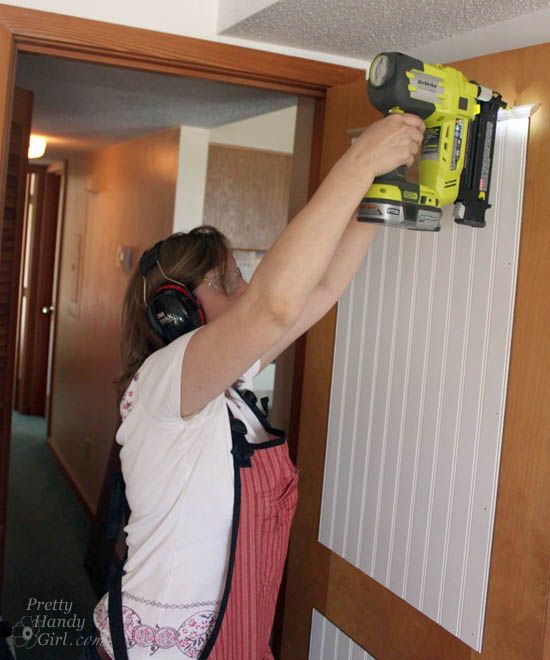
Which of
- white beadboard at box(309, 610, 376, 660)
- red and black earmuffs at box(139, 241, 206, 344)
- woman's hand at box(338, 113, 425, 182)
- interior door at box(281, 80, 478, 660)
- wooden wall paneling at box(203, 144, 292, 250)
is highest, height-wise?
wooden wall paneling at box(203, 144, 292, 250)

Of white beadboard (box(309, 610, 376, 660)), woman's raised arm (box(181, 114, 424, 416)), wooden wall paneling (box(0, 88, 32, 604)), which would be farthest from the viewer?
wooden wall paneling (box(0, 88, 32, 604))

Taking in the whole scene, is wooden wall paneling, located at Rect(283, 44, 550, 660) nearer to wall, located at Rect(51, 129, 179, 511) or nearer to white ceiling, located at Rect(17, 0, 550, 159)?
white ceiling, located at Rect(17, 0, 550, 159)

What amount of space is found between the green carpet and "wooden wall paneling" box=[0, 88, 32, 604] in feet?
3.25

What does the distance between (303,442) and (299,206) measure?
718 millimetres

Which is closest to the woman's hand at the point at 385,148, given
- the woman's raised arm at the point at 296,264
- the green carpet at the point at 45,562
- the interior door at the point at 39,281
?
the woman's raised arm at the point at 296,264

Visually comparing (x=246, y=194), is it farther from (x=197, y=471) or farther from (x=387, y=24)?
(x=197, y=471)

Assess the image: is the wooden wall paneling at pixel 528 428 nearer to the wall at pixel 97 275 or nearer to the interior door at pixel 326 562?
the interior door at pixel 326 562

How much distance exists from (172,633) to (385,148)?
0.96m

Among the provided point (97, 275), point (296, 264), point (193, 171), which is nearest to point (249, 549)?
point (296, 264)

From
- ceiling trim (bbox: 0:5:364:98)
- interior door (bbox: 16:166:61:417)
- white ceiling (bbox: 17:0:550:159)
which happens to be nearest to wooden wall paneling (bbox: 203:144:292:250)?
white ceiling (bbox: 17:0:550:159)

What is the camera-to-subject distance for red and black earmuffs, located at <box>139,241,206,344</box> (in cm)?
148

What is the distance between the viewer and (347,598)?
77.0 inches

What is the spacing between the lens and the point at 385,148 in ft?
4.00

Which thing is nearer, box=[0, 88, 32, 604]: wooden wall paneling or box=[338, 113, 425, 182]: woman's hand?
box=[338, 113, 425, 182]: woman's hand
